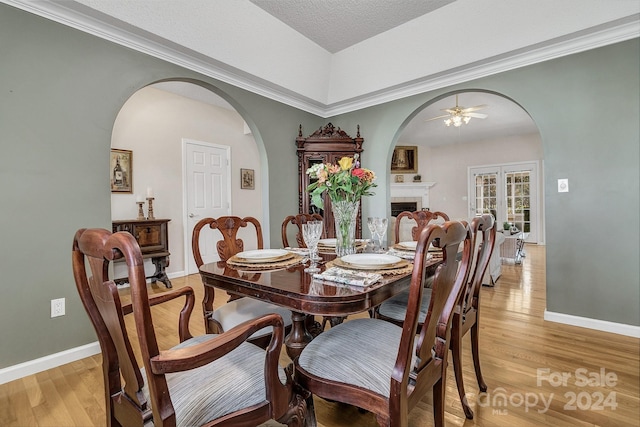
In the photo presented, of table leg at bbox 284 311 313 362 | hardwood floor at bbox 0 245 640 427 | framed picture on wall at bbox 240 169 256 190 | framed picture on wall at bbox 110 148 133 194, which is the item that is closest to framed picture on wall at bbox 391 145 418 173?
framed picture on wall at bbox 240 169 256 190

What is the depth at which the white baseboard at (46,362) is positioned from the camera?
1.82 meters

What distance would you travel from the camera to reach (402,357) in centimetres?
93

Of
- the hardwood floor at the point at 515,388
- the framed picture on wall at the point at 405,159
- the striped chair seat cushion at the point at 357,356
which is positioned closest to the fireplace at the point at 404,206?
the framed picture on wall at the point at 405,159

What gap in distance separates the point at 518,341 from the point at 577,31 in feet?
8.18

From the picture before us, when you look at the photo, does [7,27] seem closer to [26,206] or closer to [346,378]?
[26,206]

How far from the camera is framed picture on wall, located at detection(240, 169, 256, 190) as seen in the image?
527cm

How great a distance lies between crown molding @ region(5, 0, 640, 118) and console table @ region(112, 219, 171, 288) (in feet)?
6.56

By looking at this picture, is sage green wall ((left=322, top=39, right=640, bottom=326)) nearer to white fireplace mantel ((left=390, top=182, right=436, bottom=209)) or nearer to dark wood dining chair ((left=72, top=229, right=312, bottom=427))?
dark wood dining chair ((left=72, top=229, right=312, bottom=427))

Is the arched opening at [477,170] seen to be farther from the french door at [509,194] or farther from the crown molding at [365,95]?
the crown molding at [365,95]

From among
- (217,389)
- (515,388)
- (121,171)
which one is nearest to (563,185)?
(515,388)

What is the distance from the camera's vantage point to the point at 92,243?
771 millimetres

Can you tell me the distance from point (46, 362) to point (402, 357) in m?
2.37

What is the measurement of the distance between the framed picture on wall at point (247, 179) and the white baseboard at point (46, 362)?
3.46m

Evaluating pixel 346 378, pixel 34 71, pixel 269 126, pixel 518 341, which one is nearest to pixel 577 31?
pixel 518 341
